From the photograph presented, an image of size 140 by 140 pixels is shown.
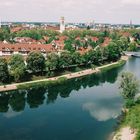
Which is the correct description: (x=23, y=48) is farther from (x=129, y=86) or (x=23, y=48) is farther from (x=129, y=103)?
(x=129, y=103)

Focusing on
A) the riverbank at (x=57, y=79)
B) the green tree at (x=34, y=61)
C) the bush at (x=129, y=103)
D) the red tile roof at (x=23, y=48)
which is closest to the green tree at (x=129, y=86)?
the bush at (x=129, y=103)

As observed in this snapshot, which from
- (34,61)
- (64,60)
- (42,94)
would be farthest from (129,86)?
(64,60)

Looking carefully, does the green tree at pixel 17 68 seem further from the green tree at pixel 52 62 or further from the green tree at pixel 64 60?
the green tree at pixel 64 60

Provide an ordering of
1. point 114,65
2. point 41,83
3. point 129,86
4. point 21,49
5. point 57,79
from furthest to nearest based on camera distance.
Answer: point 21,49
point 114,65
point 57,79
point 41,83
point 129,86

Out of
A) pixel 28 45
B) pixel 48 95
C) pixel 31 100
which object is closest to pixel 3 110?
pixel 31 100

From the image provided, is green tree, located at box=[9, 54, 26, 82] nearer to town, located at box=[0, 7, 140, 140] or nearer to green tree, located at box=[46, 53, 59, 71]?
town, located at box=[0, 7, 140, 140]

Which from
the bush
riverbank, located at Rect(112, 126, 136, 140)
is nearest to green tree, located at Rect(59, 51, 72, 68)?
the bush

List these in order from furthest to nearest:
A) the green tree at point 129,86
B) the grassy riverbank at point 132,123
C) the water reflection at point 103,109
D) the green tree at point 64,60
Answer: the green tree at point 64,60 → the green tree at point 129,86 → the water reflection at point 103,109 → the grassy riverbank at point 132,123
